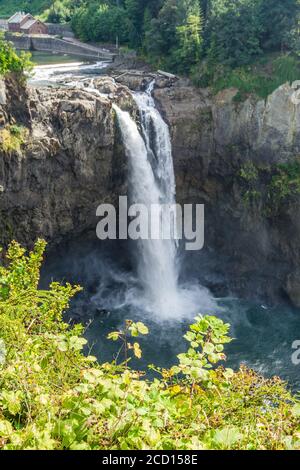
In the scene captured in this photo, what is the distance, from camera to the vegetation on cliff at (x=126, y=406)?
14.4ft

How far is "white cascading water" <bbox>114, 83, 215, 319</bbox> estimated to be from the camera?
2364 cm

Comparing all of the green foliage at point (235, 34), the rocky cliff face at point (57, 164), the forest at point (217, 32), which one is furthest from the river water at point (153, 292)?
the green foliage at point (235, 34)

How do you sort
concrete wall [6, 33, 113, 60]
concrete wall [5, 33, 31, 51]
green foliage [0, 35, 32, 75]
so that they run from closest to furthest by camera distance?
green foliage [0, 35, 32, 75]
concrete wall [6, 33, 113, 60]
concrete wall [5, 33, 31, 51]

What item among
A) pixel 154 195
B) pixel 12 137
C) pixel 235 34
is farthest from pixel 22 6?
pixel 12 137

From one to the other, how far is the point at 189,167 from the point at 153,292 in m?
7.29

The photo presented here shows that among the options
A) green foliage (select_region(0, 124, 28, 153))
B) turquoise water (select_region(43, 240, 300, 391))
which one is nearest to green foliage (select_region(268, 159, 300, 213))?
turquoise water (select_region(43, 240, 300, 391))

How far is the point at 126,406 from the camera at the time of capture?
4609 mm

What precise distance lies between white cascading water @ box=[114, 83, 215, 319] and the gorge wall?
2.15ft

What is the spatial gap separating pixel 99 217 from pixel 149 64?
1331cm

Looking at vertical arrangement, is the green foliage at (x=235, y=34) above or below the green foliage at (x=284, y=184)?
above

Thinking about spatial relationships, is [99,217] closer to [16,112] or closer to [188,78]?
[16,112]

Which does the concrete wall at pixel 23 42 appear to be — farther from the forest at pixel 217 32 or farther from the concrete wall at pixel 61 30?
the forest at pixel 217 32

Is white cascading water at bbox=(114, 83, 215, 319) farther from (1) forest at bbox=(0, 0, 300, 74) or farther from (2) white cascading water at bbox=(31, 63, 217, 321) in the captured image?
(1) forest at bbox=(0, 0, 300, 74)

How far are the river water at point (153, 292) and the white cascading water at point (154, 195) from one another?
5 cm
